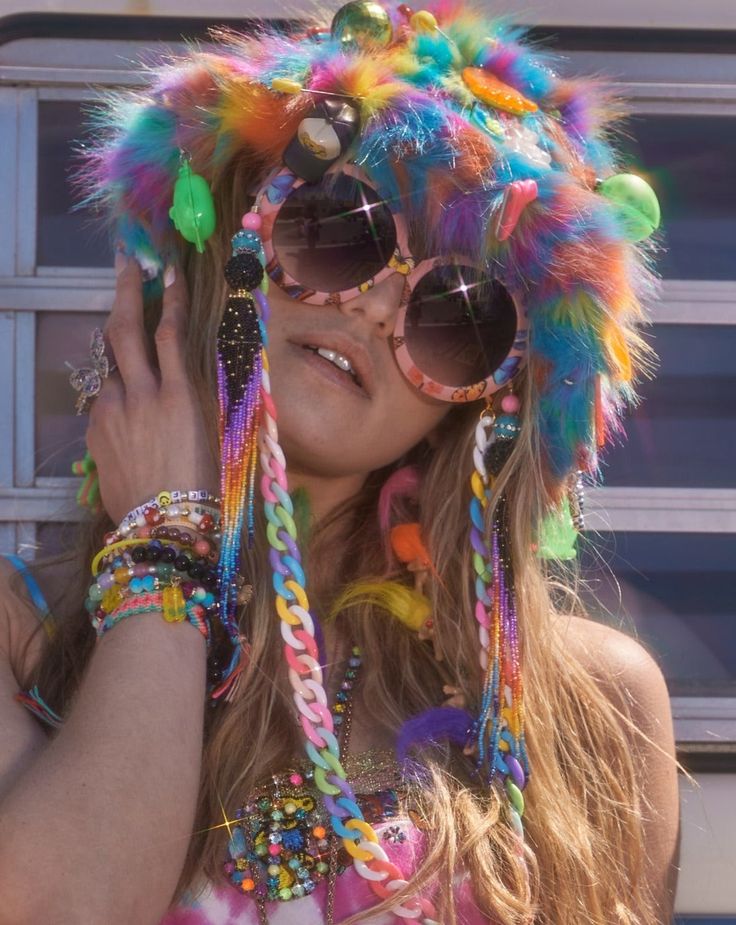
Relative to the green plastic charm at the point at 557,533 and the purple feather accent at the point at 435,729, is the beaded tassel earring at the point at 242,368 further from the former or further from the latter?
the green plastic charm at the point at 557,533

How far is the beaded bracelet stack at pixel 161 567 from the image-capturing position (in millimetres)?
1812

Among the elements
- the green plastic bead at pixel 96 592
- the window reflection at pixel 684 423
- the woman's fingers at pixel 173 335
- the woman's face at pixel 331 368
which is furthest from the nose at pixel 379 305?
the window reflection at pixel 684 423

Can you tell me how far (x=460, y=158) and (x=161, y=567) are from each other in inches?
32.5

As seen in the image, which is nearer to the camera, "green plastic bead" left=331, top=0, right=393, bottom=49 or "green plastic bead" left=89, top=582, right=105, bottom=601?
"green plastic bead" left=89, top=582, right=105, bottom=601

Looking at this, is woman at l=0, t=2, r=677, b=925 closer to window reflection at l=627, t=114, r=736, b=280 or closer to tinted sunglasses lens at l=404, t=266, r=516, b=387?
tinted sunglasses lens at l=404, t=266, r=516, b=387

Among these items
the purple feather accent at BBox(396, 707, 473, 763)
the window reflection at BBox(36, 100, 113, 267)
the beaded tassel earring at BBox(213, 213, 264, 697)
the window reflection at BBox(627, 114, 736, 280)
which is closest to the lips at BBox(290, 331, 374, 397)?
the beaded tassel earring at BBox(213, 213, 264, 697)

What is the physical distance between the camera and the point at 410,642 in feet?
7.54

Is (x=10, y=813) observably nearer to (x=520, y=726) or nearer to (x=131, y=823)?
(x=131, y=823)

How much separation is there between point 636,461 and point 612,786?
2.54 feet

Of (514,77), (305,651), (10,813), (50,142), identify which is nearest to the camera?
(10,813)

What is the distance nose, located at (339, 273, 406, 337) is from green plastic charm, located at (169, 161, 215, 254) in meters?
0.27

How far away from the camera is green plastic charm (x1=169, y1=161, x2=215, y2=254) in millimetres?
2084

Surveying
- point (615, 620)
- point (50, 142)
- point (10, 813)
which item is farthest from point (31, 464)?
point (615, 620)

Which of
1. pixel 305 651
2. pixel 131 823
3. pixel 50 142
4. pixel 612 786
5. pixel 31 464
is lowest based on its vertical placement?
pixel 612 786
